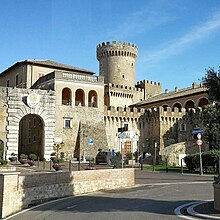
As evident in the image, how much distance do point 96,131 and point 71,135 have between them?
3386mm

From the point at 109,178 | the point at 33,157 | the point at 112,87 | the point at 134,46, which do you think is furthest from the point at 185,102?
the point at 109,178

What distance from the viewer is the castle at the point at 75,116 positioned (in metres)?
39.0

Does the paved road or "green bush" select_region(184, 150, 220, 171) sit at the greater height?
"green bush" select_region(184, 150, 220, 171)

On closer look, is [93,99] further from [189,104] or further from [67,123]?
[189,104]

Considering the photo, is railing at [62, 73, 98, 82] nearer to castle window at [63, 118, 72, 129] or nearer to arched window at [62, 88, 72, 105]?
arched window at [62, 88, 72, 105]

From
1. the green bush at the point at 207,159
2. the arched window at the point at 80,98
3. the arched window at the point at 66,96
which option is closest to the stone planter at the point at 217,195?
the green bush at the point at 207,159

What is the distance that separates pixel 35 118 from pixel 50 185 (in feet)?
100

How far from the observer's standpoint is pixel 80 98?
48.1 metres

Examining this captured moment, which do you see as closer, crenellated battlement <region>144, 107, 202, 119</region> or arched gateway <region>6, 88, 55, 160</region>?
arched gateway <region>6, 88, 55, 160</region>

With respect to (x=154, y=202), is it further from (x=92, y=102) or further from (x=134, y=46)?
(x=134, y=46)

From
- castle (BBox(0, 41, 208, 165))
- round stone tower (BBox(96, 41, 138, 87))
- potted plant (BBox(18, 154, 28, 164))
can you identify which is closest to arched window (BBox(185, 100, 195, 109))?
castle (BBox(0, 41, 208, 165))

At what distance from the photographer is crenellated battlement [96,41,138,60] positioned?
228 ft

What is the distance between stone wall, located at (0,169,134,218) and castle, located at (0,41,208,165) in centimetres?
1418

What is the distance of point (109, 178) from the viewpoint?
1791 centimetres
